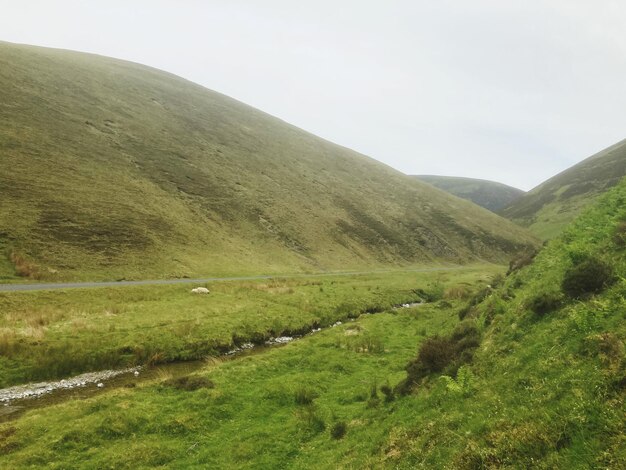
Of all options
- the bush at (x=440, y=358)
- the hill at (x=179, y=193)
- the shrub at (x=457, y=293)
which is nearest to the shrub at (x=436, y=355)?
the bush at (x=440, y=358)

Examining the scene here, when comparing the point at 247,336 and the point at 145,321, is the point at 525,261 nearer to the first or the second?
the point at 247,336

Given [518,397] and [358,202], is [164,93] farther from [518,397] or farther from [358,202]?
[518,397]

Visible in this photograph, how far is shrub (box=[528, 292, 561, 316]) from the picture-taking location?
51.9 feet

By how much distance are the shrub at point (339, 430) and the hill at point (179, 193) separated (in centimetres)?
3963

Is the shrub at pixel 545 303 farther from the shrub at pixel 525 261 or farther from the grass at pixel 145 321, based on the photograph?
the shrub at pixel 525 261

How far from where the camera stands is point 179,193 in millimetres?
85375

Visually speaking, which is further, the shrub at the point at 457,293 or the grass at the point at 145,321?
the shrub at the point at 457,293

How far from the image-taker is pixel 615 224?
1858 centimetres

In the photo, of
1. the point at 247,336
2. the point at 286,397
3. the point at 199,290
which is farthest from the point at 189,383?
the point at 199,290

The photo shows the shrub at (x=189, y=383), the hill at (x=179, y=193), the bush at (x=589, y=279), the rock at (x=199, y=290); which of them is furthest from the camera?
the hill at (x=179, y=193)

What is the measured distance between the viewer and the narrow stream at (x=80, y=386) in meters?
20.2

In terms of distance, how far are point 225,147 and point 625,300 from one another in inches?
4770

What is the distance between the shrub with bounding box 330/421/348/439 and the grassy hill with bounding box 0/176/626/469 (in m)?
0.06

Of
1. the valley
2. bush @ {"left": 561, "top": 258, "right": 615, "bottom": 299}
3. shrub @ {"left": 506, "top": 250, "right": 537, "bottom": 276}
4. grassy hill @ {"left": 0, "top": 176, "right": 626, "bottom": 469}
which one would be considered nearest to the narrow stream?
the valley
